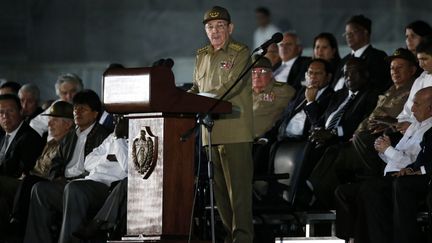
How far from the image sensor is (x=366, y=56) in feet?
34.4

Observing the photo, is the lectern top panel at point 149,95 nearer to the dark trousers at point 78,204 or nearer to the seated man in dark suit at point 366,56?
the dark trousers at point 78,204

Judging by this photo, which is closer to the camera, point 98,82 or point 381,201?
point 381,201

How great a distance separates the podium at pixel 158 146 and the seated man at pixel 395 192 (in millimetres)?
1600

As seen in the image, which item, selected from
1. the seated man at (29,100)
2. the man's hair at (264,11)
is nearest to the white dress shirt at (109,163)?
the seated man at (29,100)

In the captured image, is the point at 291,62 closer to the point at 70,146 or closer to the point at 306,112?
the point at 306,112

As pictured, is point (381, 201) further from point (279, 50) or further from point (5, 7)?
point (5, 7)

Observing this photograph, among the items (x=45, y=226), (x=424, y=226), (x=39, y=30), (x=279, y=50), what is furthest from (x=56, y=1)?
(x=424, y=226)

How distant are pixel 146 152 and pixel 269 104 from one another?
3290 mm

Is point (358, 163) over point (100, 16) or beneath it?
beneath

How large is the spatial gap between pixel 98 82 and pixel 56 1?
1.13m

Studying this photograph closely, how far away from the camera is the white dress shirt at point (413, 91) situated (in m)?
8.91

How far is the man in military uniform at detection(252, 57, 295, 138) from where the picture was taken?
10133mm

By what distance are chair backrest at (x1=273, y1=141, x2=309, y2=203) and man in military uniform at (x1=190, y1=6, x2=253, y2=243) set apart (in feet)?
4.16

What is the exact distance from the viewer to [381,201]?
820cm
